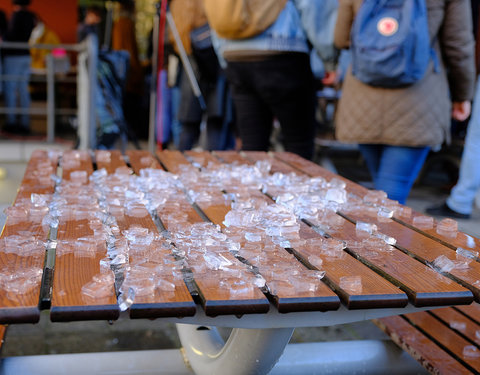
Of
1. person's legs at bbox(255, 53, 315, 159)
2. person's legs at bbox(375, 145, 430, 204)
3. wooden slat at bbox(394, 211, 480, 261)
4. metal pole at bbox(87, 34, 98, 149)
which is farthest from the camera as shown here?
metal pole at bbox(87, 34, 98, 149)

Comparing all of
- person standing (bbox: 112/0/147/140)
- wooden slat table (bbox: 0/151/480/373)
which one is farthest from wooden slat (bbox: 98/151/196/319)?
person standing (bbox: 112/0/147/140)

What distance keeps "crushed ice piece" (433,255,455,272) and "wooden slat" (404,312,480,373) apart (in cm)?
52

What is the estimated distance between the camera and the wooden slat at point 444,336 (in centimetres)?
160

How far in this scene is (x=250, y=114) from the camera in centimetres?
298

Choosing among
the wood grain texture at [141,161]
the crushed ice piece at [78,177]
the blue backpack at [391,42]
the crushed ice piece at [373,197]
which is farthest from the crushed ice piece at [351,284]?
the blue backpack at [391,42]

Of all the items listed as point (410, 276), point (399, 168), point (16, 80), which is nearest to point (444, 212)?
point (399, 168)

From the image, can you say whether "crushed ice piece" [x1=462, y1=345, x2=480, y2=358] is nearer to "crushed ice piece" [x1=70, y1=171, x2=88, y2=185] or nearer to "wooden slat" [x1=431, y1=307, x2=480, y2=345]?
"wooden slat" [x1=431, y1=307, x2=480, y2=345]

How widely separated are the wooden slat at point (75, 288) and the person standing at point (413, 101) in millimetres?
1551

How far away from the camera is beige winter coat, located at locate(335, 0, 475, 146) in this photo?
2.30 m

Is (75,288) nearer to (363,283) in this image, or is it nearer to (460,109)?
(363,283)

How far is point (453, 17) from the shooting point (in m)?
2.29

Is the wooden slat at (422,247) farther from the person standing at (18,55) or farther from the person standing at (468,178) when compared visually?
the person standing at (18,55)

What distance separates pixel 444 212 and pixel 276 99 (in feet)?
5.74

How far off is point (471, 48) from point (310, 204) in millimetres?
1190
